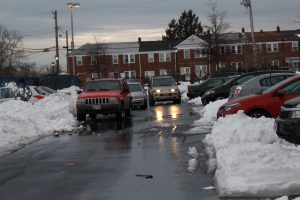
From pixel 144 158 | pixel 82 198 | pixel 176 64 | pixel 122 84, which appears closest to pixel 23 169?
pixel 144 158

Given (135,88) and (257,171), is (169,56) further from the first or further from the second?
(257,171)

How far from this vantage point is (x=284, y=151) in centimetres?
911

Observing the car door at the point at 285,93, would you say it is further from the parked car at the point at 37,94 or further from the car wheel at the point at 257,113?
the parked car at the point at 37,94

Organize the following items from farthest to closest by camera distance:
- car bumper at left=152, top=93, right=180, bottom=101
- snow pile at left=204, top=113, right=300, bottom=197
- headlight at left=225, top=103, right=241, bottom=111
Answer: car bumper at left=152, top=93, right=180, bottom=101 < headlight at left=225, top=103, right=241, bottom=111 < snow pile at left=204, top=113, right=300, bottom=197

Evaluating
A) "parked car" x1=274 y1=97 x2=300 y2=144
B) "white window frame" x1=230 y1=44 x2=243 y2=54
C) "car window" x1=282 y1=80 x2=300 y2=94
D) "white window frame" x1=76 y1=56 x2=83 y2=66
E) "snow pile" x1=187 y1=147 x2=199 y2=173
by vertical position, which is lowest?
"snow pile" x1=187 y1=147 x2=199 y2=173

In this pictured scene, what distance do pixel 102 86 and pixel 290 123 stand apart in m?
13.8

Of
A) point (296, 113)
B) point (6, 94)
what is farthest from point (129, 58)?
point (296, 113)

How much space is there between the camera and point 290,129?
1001 centimetres

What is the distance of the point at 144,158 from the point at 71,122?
977 centimetres

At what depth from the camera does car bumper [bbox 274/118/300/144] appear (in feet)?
32.4

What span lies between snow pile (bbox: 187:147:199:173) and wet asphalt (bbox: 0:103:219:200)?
0.31 feet

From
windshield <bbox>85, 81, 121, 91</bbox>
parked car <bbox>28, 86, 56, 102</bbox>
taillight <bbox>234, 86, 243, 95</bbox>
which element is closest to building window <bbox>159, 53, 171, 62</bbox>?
parked car <bbox>28, 86, 56, 102</bbox>

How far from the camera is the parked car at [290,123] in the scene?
9914 millimetres

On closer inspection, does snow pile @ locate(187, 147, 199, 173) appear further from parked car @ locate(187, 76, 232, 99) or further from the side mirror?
parked car @ locate(187, 76, 232, 99)
